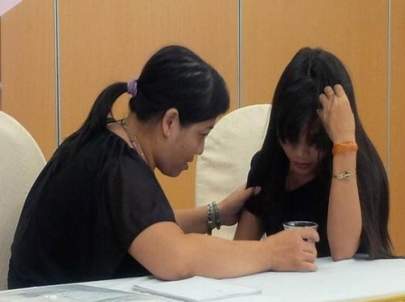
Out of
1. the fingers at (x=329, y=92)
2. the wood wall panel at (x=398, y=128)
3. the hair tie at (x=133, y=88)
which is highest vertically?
the hair tie at (x=133, y=88)

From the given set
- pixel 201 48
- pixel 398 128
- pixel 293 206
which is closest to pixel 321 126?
pixel 293 206

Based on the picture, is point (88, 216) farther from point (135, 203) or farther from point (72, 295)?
point (72, 295)

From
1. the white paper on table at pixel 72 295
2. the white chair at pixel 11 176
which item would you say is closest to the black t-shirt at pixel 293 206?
the white chair at pixel 11 176

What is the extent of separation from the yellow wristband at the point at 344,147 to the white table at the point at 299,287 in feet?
0.84

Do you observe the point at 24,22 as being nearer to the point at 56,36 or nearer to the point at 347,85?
the point at 56,36

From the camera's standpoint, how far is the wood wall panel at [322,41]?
321 cm

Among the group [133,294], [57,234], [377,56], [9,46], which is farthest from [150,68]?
[377,56]

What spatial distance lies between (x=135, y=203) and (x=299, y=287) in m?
0.33

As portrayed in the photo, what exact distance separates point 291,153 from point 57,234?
0.55 meters

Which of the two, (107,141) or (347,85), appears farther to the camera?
(347,85)

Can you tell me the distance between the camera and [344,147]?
1.51 metres

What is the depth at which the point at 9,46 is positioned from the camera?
267cm

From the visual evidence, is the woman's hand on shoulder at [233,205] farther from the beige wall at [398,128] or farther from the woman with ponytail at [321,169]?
the beige wall at [398,128]

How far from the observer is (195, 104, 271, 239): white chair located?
2094mm
